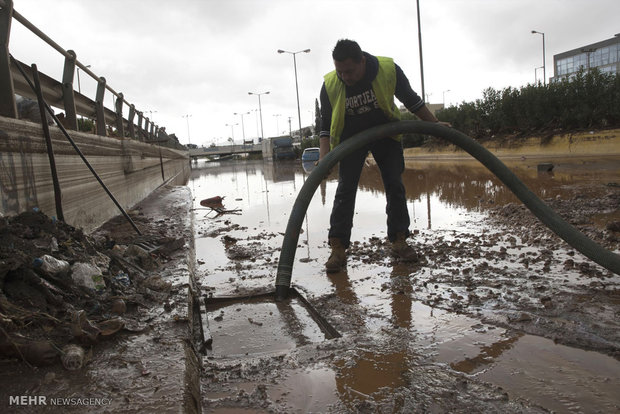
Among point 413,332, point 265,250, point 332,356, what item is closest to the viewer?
point 332,356

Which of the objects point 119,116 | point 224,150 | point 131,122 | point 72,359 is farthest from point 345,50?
point 224,150

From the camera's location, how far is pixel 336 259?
3.59m

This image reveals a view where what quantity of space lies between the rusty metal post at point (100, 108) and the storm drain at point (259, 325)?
5.05m

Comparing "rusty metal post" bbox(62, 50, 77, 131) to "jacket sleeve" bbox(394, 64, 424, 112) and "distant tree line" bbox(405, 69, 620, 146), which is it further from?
"distant tree line" bbox(405, 69, 620, 146)

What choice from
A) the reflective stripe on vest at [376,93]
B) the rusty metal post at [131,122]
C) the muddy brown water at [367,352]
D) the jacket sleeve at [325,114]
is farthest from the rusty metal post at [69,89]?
the rusty metal post at [131,122]

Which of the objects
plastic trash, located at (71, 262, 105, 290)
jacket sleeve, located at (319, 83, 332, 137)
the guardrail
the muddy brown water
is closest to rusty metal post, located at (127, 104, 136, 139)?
the guardrail

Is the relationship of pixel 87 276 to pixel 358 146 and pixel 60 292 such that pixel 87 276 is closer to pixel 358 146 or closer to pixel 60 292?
pixel 60 292

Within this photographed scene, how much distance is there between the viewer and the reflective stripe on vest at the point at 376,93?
3.44 m

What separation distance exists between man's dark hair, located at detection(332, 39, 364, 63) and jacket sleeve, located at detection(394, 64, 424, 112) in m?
0.54

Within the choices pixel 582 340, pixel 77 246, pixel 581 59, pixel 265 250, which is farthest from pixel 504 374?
pixel 581 59

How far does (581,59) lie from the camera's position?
56.8 meters

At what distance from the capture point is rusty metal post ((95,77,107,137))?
6.93 m

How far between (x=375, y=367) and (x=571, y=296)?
4.44 feet

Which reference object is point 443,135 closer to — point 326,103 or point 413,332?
point 326,103
